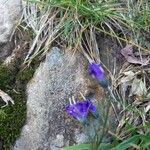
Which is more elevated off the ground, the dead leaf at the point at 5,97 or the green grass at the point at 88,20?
the green grass at the point at 88,20

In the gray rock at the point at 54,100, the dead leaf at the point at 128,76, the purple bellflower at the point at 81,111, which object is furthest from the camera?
the dead leaf at the point at 128,76

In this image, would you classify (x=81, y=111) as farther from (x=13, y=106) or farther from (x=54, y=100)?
(x=13, y=106)

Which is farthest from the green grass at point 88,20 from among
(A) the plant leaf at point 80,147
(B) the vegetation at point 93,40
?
(A) the plant leaf at point 80,147

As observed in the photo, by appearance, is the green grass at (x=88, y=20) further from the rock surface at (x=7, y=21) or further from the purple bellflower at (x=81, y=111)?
the purple bellflower at (x=81, y=111)

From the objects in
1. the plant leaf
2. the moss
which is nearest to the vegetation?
the moss

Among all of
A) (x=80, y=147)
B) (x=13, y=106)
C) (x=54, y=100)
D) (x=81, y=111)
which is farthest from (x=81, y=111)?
(x=13, y=106)

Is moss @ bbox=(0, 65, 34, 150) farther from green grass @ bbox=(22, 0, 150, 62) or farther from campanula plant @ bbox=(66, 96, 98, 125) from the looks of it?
campanula plant @ bbox=(66, 96, 98, 125)

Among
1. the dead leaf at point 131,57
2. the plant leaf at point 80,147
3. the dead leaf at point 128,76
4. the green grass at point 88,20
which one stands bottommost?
the plant leaf at point 80,147

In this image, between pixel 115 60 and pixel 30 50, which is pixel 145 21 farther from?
pixel 30 50
